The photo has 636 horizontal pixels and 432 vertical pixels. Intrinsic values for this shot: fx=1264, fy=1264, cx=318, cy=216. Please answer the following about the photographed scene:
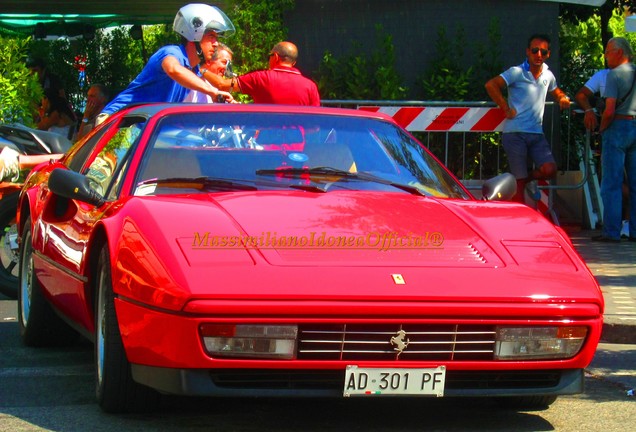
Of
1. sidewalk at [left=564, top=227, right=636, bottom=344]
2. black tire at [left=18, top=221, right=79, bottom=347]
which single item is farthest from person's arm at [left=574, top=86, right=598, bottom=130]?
black tire at [left=18, top=221, right=79, bottom=347]

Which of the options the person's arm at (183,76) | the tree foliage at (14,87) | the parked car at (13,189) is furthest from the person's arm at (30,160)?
the tree foliage at (14,87)

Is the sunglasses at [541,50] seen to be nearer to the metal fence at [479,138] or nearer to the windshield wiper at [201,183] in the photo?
the metal fence at [479,138]

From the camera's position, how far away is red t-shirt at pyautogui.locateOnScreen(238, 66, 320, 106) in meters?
10.2

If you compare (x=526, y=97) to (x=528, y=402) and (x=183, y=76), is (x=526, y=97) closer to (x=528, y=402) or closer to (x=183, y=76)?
(x=183, y=76)

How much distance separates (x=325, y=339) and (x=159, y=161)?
63.2 inches

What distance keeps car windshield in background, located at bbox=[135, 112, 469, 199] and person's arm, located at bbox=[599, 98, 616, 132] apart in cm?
667

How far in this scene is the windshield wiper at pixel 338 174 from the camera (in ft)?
19.5

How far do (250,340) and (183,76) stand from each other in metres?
4.41

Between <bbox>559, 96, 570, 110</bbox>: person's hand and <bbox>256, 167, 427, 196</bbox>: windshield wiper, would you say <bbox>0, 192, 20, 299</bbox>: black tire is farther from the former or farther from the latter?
<bbox>559, 96, 570, 110</bbox>: person's hand

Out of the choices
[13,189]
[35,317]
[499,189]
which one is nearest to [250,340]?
[499,189]

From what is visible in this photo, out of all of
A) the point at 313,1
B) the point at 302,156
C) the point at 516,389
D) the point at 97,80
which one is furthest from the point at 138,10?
Answer: the point at 516,389

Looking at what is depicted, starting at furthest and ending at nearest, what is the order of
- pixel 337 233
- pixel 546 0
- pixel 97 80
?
pixel 97 80, pixel 546 0, pixel 337 233

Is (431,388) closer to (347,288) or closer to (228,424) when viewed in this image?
(347,288)

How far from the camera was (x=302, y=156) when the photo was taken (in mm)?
6105
